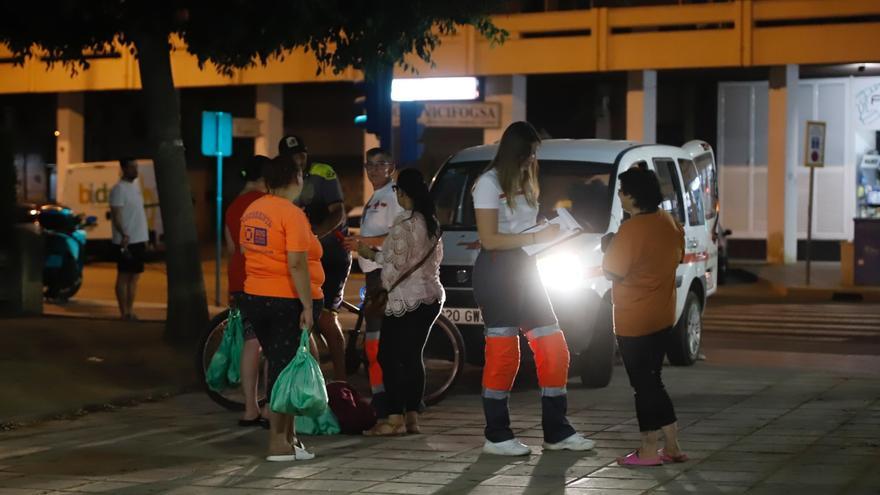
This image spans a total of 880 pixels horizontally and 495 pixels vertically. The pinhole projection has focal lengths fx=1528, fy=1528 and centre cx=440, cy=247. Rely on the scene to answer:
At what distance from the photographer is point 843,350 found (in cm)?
1529

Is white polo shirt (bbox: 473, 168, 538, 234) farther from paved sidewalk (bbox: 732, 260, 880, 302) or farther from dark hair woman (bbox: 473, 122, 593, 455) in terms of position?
paved sidewalk (bbox: 732, 260, 880, 302)

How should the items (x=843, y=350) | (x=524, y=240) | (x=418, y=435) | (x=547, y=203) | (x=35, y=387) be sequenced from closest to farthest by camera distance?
(x=524, y=240), (x=418, y=435), (x=35, y=387), (x=547, y=203), (x=843, y=350)

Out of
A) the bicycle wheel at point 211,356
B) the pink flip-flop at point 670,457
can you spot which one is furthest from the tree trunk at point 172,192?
the pink flip-flop at point 670,457

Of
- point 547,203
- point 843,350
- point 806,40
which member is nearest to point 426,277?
point 547,203

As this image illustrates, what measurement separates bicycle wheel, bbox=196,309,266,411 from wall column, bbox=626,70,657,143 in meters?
24.5

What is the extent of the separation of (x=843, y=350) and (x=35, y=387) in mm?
8277

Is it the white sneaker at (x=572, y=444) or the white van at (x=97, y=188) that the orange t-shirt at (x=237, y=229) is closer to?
the white sneaker at (x=572, y=444)

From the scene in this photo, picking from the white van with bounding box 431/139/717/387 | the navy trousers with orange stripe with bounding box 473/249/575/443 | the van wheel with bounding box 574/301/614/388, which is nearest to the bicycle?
the white van with bounding box 431/139/717/387

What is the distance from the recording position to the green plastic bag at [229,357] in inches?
369

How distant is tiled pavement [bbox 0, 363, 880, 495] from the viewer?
292 inches

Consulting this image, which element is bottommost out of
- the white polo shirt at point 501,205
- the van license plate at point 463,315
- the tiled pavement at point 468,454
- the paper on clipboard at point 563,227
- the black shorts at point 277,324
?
the tiled pavement at point 468,454

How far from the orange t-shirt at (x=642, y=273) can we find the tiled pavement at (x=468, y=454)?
76cm

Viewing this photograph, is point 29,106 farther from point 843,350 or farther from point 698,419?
point 698,419

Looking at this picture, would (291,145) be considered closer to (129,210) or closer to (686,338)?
(686,338)
